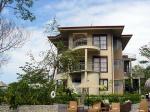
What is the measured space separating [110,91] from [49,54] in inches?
538

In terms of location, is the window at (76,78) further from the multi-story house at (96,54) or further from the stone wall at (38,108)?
the stone wall at (38,108)

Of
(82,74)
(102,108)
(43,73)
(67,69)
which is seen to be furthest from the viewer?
(82,74)

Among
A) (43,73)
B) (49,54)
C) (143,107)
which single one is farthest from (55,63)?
(143,107)

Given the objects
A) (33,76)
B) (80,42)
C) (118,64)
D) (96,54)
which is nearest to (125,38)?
(118,64)

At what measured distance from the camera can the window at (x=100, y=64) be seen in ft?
173

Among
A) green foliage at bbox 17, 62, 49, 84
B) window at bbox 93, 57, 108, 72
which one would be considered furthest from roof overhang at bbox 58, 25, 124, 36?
green foliage at bbox 17, 62, 49, 84

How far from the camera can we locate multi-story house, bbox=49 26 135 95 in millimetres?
51656

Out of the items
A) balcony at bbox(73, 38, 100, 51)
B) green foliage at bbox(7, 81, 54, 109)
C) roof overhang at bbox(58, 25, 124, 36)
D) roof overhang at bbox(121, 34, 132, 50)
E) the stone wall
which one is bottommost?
the stone wall

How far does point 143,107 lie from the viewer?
79.0 feet

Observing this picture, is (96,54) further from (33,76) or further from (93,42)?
(33,76)

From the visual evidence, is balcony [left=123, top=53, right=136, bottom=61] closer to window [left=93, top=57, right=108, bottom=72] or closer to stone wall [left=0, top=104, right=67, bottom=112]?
window [left=93, top=57, right=108, bottom=72]

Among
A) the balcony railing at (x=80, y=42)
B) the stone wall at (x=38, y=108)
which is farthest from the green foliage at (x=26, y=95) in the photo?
the balcony railing at (x=80, y=42)

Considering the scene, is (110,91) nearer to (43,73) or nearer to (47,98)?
(43,73)

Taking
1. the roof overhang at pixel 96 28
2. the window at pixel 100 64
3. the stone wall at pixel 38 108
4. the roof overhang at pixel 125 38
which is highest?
the roof overhang at pixel 96 28
